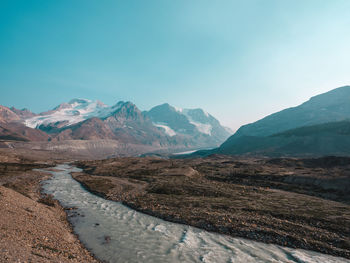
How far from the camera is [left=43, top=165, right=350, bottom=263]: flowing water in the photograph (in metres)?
22.9

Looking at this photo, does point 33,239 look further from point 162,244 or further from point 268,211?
point 268,211

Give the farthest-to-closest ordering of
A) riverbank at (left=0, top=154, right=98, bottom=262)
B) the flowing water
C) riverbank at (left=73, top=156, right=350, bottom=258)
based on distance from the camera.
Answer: riverbank at (left=73, top=156, right=350, bottom=258) < the flowing water < riverbank at (left=0, top=154, right=98, bottom=262)

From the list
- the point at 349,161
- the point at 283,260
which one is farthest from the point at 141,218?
the point at 349,161

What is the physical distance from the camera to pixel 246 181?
74.2m

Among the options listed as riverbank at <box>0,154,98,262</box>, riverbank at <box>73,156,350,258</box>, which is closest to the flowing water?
riverbank at <box>73,156,350,258</box>

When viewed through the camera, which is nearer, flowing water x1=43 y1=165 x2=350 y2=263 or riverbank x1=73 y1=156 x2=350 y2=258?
flowing water x1=43 y1=165 x2=350 y2=263

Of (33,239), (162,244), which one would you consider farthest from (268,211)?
(33,239)

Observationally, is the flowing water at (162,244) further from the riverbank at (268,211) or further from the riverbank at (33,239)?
the riverbank at (33,239)

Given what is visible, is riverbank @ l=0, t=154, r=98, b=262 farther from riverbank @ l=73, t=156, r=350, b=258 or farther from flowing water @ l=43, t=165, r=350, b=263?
riverbank @ l=73, t=156, r=350, b=258

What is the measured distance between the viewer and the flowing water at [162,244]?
75.0ft

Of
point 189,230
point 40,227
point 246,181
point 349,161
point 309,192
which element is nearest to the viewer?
point 40,227

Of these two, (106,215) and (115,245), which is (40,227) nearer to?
(115,245)

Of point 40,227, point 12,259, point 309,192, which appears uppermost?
point 12,259

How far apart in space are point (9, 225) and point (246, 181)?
69425 millimetres
